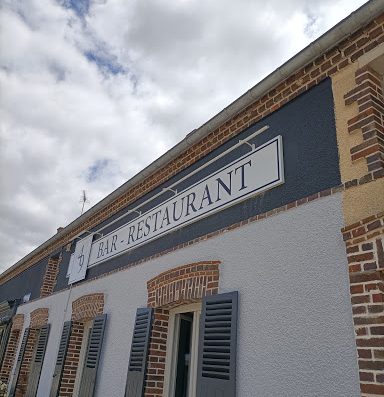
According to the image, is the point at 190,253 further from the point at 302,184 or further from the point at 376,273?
the point at 376,273

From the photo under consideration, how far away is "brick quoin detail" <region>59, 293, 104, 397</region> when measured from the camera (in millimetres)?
6805

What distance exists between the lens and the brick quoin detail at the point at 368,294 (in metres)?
2.71

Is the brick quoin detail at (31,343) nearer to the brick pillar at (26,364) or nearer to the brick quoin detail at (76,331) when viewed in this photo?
the brick pillar at (26,364)

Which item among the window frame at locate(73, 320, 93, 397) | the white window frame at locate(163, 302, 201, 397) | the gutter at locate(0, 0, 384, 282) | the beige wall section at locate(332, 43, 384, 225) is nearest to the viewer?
the beige wall section at locate(332, 43, 384, 225)

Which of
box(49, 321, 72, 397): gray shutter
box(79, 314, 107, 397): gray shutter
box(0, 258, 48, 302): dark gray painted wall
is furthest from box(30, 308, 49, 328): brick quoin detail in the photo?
box(79, 314, 107, 397): gray shutter

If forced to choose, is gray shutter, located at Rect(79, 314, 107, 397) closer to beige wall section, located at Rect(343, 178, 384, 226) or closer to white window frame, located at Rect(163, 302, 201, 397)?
white window frame, located at Rect(163, 302, 201, 397)

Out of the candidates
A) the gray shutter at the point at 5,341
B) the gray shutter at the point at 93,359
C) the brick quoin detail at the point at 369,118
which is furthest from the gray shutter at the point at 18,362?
the brick quoin detail at the point at 369,118

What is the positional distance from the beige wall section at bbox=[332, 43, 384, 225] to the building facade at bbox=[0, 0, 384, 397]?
0.01m

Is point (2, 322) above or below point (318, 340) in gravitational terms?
above

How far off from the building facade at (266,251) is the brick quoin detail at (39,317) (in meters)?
2.25

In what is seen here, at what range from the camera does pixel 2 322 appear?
12.2 meters

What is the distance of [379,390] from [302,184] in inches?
76.7

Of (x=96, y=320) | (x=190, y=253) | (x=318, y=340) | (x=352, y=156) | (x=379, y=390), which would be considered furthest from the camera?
(x=96, y=320)

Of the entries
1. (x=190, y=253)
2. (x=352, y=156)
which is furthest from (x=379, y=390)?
(x=190, y=253)
